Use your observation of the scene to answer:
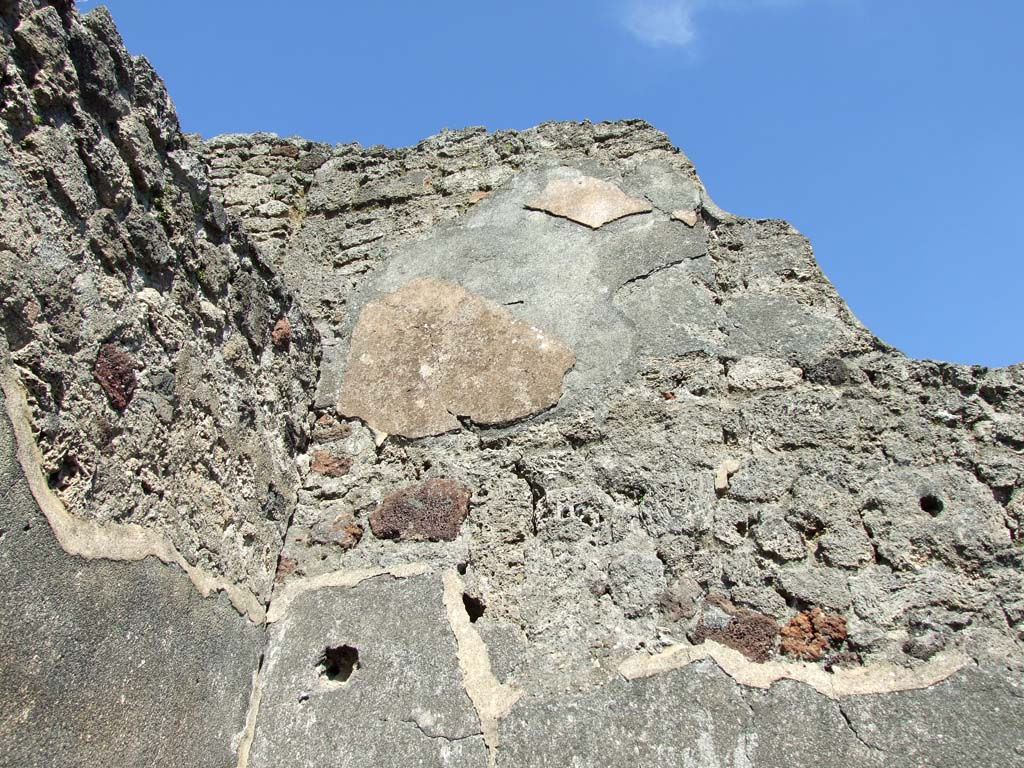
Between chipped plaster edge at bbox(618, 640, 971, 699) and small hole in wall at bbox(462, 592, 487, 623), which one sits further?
small hole in wall at bbox(462, 592, 487, 623)

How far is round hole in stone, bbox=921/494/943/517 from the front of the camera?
6.41 feet

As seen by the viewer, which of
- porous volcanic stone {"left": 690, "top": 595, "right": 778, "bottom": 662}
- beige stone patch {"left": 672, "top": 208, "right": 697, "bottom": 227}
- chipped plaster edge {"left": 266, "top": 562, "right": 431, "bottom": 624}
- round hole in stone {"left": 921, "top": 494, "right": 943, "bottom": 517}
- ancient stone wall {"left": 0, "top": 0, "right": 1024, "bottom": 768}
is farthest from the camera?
beige stone patch {"left": 672, "top": 208, "right": 697, "bottom": 227}

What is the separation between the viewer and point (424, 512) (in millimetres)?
2230

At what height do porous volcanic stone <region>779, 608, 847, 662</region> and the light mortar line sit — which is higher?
porous volcanic stone <region>779, 608, 847, 662</region>

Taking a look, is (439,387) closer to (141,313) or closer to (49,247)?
(141,313)

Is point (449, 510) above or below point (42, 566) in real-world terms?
above

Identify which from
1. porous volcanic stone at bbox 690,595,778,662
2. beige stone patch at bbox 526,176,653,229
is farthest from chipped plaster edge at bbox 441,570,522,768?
beige stone patch at bbox 526,176,653,229

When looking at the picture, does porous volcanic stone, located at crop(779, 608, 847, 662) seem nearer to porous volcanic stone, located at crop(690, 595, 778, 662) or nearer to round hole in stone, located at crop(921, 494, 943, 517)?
porous volcanic stone, located at crop(690, 595, 778, 662)

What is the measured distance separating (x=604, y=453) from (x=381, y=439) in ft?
2.06

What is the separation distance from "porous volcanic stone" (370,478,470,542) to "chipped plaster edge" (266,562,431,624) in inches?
3.7

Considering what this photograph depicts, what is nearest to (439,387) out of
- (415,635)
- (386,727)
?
(415,635)

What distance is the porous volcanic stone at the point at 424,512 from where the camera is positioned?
219 centimetres

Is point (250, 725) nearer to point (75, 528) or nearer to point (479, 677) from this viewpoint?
point (479, 677)

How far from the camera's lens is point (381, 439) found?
7.98 feet
